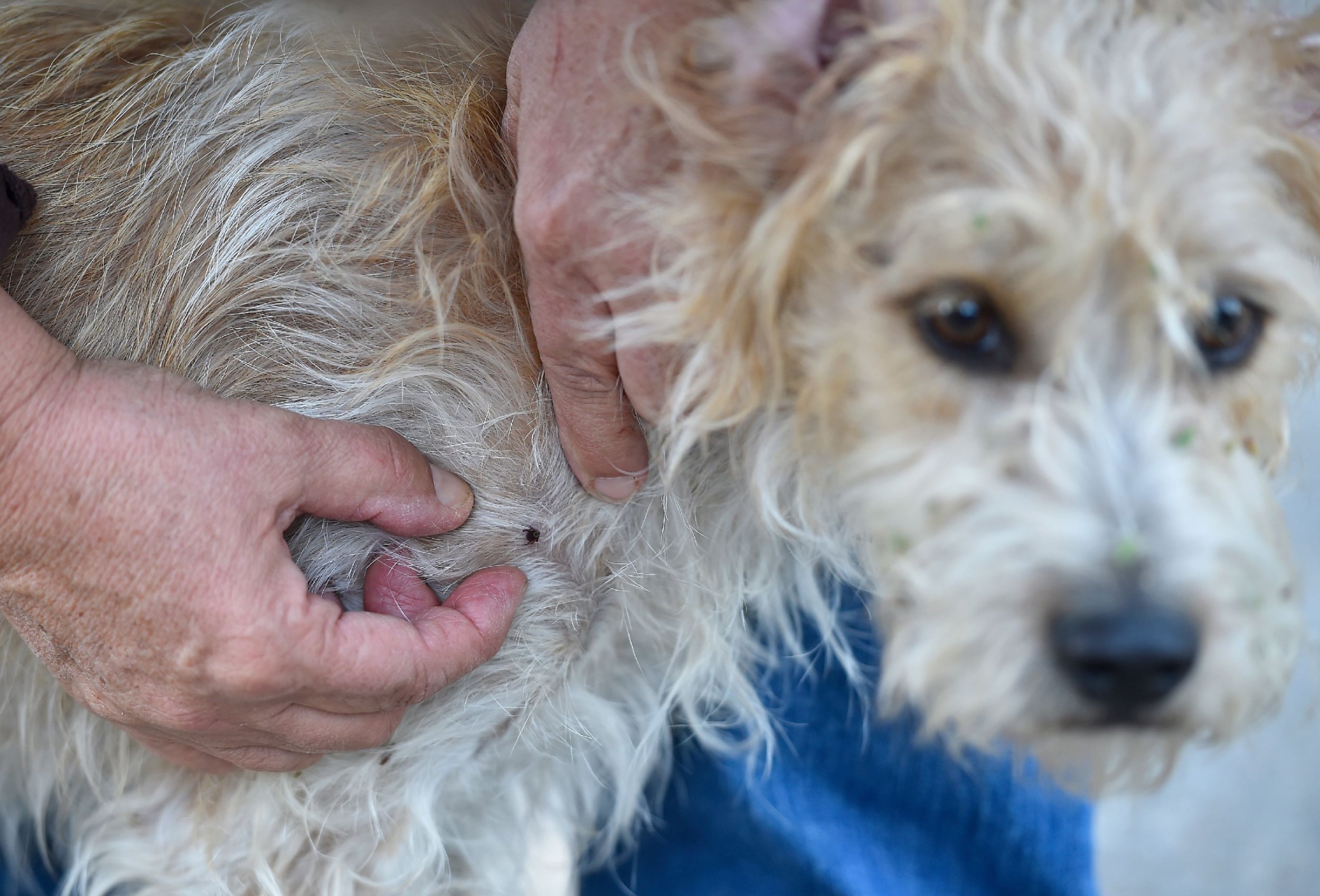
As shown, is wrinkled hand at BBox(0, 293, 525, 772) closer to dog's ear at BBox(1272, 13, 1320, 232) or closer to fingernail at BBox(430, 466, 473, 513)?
fingernail at BBox(430, 466, 473, 513)

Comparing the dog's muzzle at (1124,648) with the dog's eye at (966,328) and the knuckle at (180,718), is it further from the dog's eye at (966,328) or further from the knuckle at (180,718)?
the knuckle at (180,718)

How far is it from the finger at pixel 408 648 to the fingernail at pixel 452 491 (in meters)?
0.11

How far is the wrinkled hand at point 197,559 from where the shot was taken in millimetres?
1213

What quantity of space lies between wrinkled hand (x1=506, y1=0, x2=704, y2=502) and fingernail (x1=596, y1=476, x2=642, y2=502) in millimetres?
118

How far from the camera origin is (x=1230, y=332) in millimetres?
1146

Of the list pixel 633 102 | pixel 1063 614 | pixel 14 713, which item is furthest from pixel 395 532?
pixel 1063 614

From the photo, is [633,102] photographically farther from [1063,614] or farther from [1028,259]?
[1063,614]

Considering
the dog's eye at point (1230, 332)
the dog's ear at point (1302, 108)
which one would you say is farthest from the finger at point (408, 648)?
the dog's ear at point (1302, 108)

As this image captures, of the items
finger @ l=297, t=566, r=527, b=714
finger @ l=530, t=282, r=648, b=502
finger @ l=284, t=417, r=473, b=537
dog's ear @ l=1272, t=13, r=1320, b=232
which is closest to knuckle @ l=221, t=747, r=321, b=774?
finger @ l=297, t=566, r=527, b=714

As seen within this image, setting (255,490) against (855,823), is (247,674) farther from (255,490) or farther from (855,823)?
(855,823)

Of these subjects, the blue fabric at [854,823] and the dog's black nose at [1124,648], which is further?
the blue fabric at [854,823]

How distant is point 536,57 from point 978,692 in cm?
88

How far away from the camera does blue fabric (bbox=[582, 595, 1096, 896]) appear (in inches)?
64.0

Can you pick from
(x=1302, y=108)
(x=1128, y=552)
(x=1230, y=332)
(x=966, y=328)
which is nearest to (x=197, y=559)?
(x=966, y=328)
